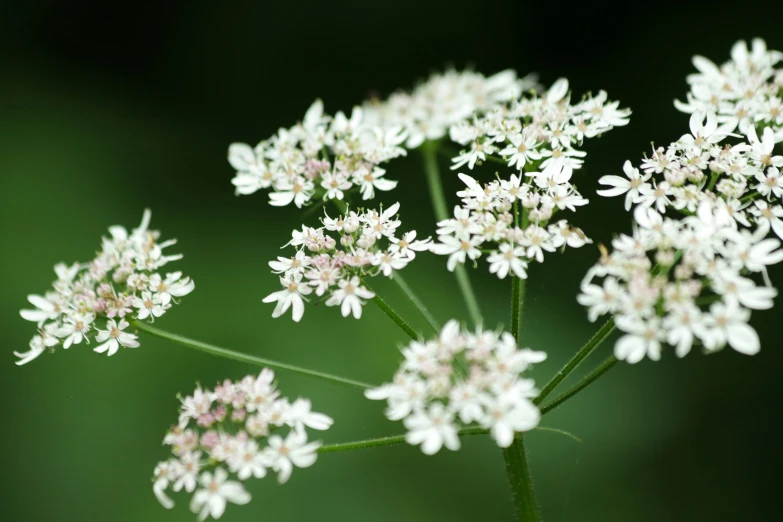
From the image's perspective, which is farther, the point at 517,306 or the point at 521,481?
the point at 517,306

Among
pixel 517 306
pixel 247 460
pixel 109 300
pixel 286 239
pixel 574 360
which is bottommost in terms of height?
pixel 247 460

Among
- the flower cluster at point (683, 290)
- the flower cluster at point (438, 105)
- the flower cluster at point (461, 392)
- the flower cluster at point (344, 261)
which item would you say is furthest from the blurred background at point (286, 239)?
the flower cluster at point (683, 290)

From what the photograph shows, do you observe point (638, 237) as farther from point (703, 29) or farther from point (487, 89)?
point (703, 29)

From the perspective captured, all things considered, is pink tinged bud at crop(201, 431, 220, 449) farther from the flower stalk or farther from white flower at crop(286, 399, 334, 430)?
the flower stalk

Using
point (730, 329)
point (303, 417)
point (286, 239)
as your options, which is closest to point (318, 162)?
point (303, 417)

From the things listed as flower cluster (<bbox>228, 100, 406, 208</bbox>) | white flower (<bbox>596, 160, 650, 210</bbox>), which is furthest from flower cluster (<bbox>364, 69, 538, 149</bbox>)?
white flower (<bbox>596, 160, 650, 210</bbox>)

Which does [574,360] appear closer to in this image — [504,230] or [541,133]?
[504,230]

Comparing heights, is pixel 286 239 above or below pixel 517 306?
above
